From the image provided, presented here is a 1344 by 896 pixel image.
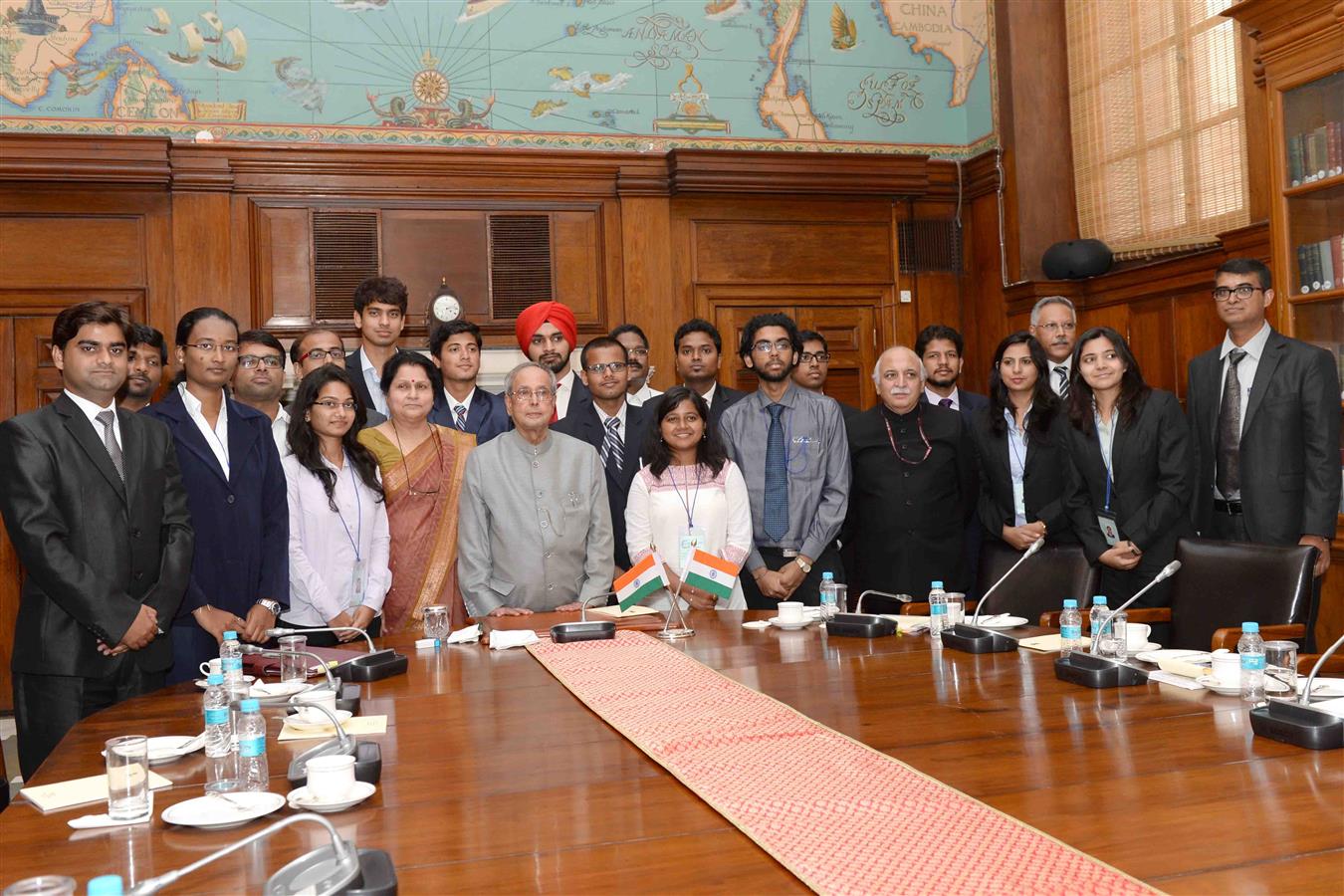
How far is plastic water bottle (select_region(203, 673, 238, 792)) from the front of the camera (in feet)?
5.96

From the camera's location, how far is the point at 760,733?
6.63ft

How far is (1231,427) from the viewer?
4250 mm

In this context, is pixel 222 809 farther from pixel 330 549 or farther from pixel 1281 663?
pixel 330 549

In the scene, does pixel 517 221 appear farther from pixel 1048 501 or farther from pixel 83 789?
pixel 83 789

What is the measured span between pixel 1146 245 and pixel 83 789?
18.0 feet

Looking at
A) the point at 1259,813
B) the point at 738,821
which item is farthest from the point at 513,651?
the point at 1259,813

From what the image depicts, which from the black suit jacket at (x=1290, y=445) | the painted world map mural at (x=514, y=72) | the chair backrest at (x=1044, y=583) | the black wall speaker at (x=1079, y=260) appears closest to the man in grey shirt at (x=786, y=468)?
the chair backrest at (x=1044, y=583)

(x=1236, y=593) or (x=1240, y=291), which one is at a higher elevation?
(x=1240, y=291)

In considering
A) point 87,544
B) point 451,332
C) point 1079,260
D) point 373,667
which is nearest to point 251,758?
point 373,667

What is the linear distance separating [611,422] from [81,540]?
6.45 feet

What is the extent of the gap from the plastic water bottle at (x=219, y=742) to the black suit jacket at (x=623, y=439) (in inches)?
88.0

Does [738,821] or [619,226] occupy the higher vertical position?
[619,226]

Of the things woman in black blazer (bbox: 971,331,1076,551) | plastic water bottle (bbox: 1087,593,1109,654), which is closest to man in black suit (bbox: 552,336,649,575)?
woman in black blazer (bbox: 971,331,1076,551)

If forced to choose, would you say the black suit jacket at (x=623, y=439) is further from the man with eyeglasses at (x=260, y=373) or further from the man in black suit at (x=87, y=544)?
the man in black suit at (x=87, y=544)
